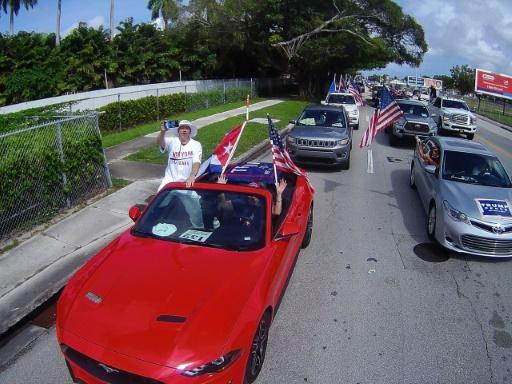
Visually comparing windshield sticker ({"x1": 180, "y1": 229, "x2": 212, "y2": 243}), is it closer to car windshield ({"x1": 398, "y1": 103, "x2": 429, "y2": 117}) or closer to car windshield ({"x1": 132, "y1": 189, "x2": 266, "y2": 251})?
car windshield ({"x1": 132, "y1": 189, "x2": 266, "y2": 251})

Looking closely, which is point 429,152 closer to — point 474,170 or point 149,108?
point 474,170

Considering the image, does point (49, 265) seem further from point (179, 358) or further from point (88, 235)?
point (179, 358)

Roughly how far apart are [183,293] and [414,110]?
16348 mm

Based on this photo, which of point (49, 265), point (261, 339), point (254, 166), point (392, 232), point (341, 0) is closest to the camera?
point (261, 339)

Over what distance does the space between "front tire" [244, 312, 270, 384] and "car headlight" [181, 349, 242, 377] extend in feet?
1.07

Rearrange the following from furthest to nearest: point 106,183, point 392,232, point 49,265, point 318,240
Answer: point 106,183, point 392,232, point 318,240, point 49,265

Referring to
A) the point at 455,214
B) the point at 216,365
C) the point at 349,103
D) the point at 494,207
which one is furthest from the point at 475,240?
the point at 349,103

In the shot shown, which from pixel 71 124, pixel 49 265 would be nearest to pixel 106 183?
pixel 71 124

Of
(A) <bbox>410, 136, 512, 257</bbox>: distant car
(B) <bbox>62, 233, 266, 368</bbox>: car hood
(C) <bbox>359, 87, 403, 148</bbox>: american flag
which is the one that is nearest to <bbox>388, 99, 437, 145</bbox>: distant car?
(C) <bbox>359, 87, 403, 148</bbox>: american flag

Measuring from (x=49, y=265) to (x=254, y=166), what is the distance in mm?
3123

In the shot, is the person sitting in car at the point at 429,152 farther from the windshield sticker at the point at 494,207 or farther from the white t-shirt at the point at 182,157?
the white t-shirt at the point at 182,157

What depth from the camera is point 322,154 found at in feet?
Answer: 38.1

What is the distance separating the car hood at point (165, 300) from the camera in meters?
3.15

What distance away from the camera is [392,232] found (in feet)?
25.4
